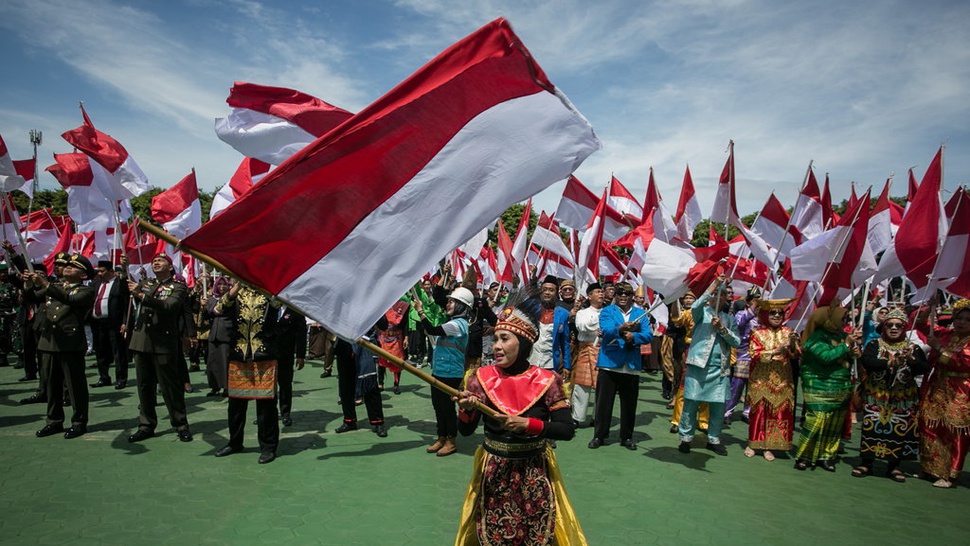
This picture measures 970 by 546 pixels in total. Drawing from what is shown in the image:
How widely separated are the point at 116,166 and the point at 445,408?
5751mm

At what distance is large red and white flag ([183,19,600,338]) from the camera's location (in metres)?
2.79

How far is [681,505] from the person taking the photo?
18.2 feet

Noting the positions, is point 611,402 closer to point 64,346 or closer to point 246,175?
point 246,175

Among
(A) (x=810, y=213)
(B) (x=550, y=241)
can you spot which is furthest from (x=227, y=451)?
(A) (x=810, y=213)

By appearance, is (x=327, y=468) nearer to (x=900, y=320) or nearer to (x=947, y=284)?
(x=900, y=320)

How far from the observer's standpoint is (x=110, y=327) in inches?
422

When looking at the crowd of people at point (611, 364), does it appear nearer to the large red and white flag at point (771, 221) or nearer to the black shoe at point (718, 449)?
the black shoe at point (718, 449)

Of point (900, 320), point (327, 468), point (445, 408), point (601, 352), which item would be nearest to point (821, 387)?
point (900, 320)

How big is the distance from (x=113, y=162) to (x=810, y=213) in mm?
11070

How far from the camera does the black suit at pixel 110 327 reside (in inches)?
414

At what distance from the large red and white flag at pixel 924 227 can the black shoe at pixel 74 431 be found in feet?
34.2

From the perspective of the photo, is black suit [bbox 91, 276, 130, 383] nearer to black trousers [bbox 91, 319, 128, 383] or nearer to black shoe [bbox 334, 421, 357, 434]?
black trousers [bbox 91, 319, 128, 383]

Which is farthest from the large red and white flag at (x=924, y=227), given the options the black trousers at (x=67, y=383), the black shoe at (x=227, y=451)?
the black trousers at (x=67, y=383)

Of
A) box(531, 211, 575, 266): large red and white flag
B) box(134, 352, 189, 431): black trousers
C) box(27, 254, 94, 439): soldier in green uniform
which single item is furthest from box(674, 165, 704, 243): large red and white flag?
box(27, 254, 94, 439): soldier in green uniform
